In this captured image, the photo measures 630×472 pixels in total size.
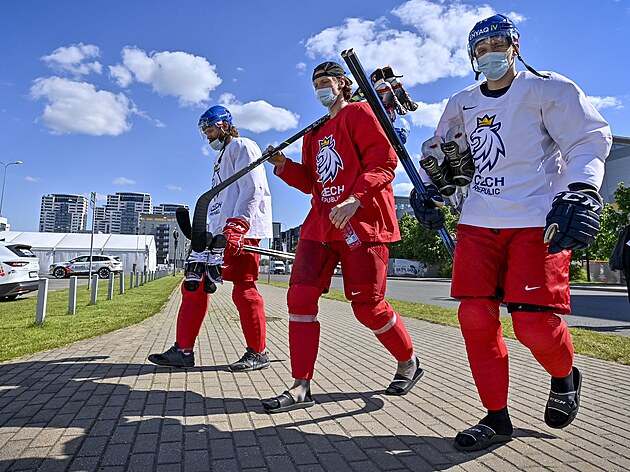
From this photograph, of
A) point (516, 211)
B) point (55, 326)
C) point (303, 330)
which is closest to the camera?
point (516, 211)

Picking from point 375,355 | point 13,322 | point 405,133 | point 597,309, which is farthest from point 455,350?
point 597,309

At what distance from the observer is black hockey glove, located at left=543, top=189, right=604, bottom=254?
1.98m

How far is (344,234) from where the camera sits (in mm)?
3070

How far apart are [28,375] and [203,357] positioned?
1.52 m

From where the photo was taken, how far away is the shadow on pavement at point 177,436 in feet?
7.16

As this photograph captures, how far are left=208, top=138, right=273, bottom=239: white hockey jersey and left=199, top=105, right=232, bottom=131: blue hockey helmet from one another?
0.23 m

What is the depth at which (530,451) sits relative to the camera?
2.36 meters

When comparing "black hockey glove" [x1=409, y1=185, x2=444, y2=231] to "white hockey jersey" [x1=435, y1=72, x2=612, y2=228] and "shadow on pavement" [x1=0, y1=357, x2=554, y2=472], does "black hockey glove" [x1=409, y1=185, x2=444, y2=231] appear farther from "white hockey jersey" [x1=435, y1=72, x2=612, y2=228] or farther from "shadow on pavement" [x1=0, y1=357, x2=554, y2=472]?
"shadow on pavement" [x1=0, y1=357, x2=554, y2=472]

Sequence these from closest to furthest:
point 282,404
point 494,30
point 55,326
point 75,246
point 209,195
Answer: point 494,30 < point 282,404 < point 209,195 < point 55,326 < point 75,246

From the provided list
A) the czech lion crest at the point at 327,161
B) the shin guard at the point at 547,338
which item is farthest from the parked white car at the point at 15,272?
the shin guard at the point at 547,338

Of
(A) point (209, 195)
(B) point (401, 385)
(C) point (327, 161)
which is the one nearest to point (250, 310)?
(A) point (209, 195)

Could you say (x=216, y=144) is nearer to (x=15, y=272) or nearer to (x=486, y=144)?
(x=486, y=144)

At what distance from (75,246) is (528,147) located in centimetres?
4393

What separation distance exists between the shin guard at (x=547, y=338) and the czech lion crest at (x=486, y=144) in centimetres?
81
